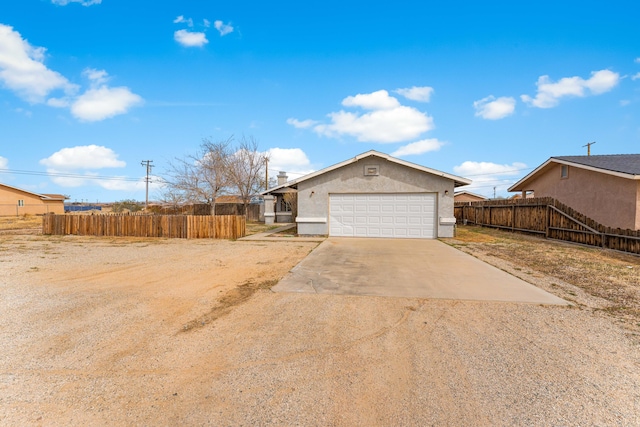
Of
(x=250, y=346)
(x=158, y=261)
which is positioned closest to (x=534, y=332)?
(x=250, y=346)

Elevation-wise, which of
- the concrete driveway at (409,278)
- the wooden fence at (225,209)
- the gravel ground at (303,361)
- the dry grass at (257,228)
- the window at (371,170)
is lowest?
the gravel ground at (303,361)

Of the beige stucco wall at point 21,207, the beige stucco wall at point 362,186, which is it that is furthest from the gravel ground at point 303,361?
the beige stucco wall at point 21,207

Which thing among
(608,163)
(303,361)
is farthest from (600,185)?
(303,361)

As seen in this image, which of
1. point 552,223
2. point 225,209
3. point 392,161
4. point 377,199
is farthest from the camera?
point 225,209

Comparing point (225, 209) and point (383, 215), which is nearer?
point (383, 215)

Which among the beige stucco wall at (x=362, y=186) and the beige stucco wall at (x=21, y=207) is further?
the beige stucco wall at (x=21, y=207)

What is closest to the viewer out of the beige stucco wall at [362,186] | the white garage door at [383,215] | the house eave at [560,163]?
the house eave at [560,163]

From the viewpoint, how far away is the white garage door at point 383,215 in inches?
583

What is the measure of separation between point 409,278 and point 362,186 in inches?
344

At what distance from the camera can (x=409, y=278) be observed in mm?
6824

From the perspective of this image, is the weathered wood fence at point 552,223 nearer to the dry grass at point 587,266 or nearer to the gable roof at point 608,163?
the dry grass at point 587,266

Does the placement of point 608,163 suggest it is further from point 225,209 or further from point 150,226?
point 225,209

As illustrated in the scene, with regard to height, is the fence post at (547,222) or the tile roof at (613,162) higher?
the tile roof at (613,162)

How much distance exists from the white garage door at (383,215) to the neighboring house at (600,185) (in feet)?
23.0
